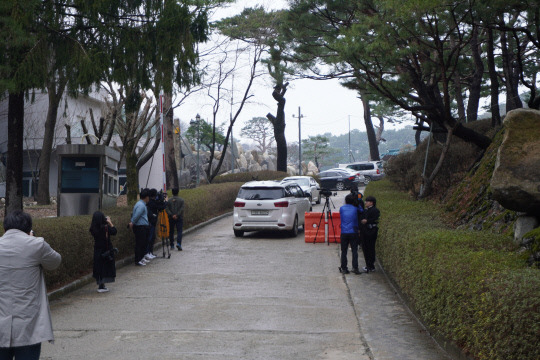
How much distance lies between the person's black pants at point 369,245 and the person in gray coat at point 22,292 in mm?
8945

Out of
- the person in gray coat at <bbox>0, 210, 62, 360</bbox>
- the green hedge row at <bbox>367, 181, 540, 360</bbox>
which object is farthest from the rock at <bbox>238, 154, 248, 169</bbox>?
the person in gray coat at <bbox>0, 210, 62, 360</bbox>

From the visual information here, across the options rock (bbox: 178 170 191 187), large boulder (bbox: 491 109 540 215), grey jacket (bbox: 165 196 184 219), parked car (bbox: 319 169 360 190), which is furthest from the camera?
rock (bbox: 178 170 191 187)

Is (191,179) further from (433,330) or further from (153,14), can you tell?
(433,330)

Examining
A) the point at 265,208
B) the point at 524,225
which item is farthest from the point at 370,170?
the point at 524,225

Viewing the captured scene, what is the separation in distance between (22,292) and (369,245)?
9467mm

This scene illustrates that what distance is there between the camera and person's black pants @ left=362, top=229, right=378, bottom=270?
1346 centimetres

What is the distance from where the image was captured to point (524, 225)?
920cm

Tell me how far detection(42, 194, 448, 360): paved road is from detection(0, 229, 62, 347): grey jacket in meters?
2.27

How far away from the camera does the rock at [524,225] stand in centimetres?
907

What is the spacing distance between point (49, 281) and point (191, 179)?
50525 millimetres

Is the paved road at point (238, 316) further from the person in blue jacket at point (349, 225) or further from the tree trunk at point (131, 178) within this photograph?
the tree trunk at point (131, 178)

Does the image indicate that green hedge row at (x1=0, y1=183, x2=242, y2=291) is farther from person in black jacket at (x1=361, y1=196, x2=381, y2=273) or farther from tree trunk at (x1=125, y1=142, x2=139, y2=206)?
tree trunk at (x1=125, y1=142, x2=139, y2=206)

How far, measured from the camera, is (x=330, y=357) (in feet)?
24.0

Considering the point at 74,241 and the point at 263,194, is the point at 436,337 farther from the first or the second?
the point at 263,194
